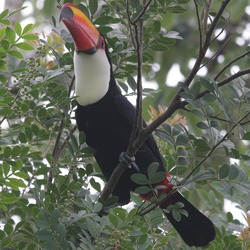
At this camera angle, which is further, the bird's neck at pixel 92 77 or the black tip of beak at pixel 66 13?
the bird's neck at pixel 92 77

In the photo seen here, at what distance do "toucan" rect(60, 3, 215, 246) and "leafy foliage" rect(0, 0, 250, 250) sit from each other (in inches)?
2.0

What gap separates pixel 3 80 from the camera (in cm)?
250

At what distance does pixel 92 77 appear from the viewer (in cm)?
291

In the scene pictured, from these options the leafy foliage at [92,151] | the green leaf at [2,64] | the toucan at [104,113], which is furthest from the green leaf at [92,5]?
the green leaf at [2,64]

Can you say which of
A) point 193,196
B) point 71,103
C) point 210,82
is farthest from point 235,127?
point 193,196

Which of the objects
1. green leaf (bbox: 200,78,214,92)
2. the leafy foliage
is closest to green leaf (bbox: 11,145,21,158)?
the leafy foliage

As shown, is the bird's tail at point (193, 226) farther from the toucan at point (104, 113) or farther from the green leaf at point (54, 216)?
the green leaf at point (54, 216)

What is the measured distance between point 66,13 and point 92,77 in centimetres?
34

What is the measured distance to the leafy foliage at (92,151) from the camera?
2.21 meters

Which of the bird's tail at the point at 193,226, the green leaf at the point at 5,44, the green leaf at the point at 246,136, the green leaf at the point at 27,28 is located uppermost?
the green leaf at the point at 27,28

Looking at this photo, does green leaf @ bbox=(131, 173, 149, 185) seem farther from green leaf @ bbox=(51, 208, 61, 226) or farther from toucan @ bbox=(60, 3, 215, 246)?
toucan @ bbox=(60, 3, 215, 246)

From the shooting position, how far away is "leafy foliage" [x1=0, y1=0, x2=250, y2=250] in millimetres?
2213

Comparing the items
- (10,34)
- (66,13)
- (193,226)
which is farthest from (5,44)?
(193,226)

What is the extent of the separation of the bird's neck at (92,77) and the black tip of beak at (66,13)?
216mm
